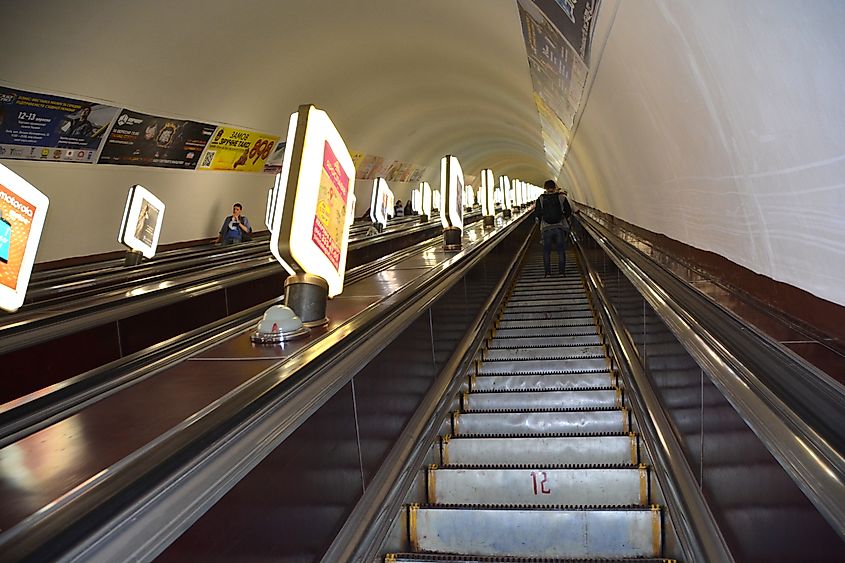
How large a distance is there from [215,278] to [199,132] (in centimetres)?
→ 630

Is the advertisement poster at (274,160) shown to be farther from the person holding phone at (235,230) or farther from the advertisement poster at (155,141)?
the advertisement poster at (155,141)

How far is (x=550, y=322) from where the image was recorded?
7324mm

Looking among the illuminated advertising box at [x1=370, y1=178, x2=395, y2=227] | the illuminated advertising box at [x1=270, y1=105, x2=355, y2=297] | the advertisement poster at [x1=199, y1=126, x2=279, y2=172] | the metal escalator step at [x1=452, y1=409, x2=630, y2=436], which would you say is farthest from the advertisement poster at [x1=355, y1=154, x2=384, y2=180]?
the illuminated advertising box at [x1=270, y1=105, x2=355, y2=297]

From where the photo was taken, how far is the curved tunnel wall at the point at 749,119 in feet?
6.80

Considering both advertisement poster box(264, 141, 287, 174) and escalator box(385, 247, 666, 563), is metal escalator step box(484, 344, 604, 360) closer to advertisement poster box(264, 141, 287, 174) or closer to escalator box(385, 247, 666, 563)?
escalator box(385, 247, 666, 563)

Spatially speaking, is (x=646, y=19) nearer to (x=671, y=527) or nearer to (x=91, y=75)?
(x=671, y=527)

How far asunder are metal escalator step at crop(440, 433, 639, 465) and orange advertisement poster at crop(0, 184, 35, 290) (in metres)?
2.75

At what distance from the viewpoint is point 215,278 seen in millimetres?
6191

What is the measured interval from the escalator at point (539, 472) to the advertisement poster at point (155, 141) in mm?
6712

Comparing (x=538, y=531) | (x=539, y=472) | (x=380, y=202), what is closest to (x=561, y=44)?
(x=539, y=472)

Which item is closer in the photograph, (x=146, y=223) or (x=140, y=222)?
(x=140, y=222)

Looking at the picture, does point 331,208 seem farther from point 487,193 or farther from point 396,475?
point 487,193

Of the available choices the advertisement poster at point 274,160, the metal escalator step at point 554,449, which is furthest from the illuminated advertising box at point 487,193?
the metal escalator step at point 554,449

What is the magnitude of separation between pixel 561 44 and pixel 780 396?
16.9 ft
